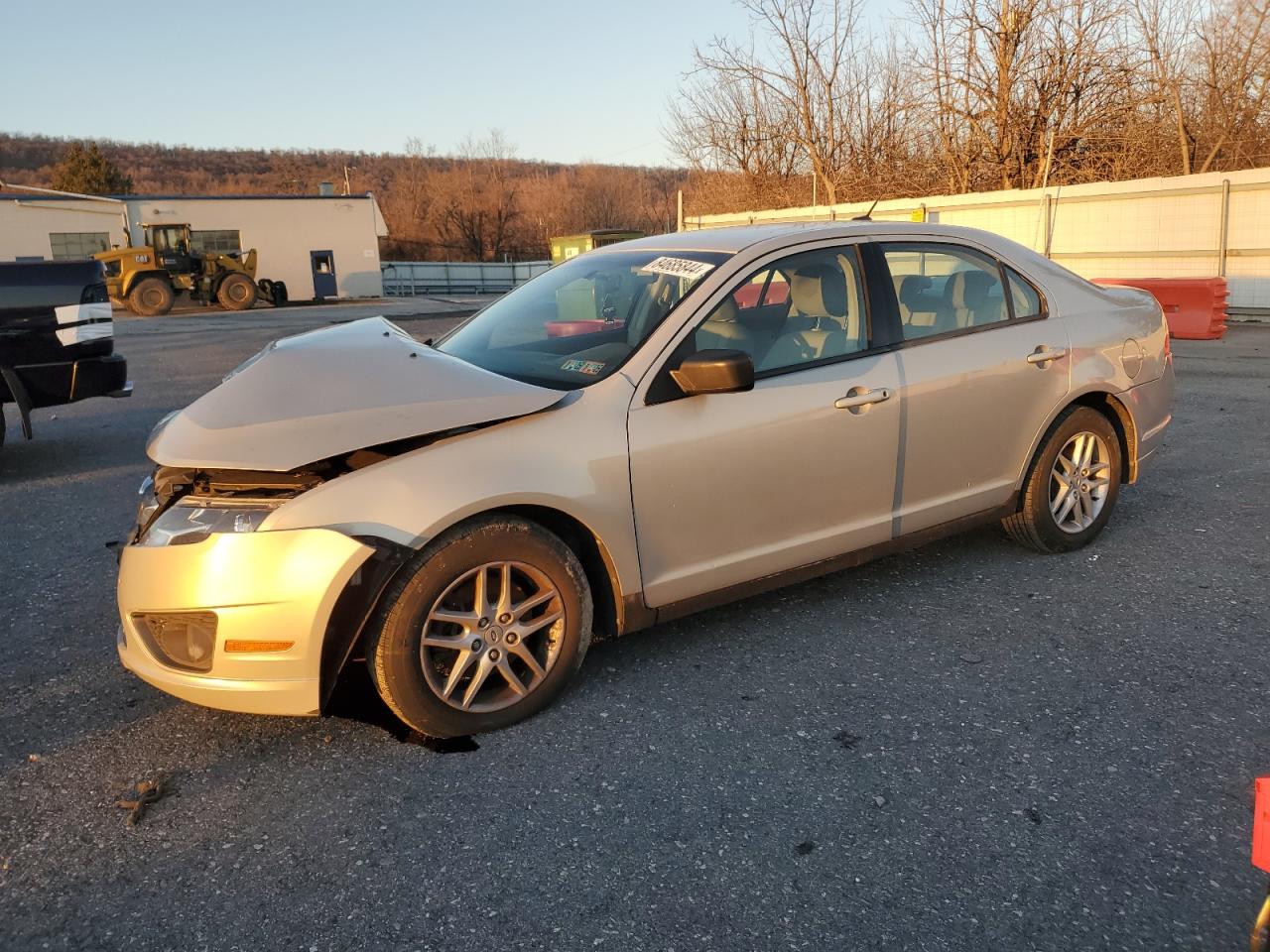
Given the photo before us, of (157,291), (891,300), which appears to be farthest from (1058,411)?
(157,291)

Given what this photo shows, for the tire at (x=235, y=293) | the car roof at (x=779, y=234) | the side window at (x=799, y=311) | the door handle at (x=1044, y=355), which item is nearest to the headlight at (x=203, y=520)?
the side window at (x=799, y=311)

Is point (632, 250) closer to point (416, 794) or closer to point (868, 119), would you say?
point (416, 794)

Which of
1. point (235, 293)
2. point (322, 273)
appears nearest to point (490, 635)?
point (235, 293)

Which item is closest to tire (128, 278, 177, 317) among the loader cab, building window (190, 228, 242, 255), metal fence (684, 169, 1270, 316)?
the loader cab

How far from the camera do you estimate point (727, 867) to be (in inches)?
94.3

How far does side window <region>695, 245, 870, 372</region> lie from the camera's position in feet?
11.9

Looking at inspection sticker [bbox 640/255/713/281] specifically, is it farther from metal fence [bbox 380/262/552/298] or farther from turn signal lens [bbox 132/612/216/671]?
metal fence [bbox 380/262/552/298]

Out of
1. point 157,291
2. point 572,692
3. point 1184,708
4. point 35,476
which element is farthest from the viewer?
point 157,291

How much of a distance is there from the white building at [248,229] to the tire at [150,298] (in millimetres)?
8327

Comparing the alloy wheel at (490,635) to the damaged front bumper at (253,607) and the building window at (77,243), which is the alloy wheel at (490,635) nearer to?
the damaged front bumper at (253,607)

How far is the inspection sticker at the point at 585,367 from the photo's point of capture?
134 inches

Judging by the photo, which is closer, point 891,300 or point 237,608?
point 237,608

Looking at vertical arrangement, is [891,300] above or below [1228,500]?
above

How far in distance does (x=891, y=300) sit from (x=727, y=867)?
2.46 meters
